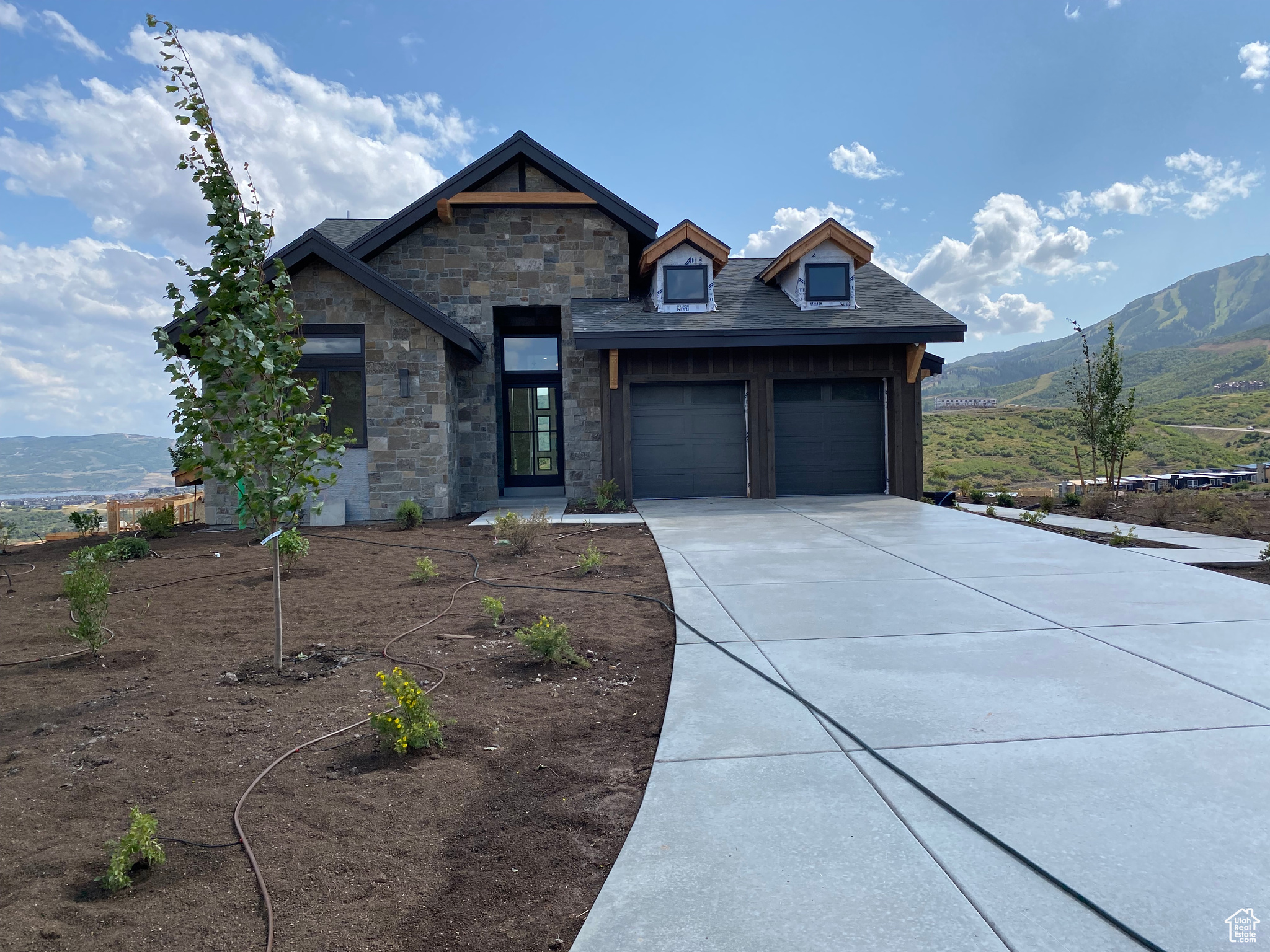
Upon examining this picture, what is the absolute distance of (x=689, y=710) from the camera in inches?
165

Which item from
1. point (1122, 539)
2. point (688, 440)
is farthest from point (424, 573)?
point (688, 440)

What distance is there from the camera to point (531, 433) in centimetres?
1627

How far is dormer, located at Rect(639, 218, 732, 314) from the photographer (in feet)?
48.6

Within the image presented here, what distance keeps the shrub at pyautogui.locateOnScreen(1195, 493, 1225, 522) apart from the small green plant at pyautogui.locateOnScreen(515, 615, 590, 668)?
10820mm

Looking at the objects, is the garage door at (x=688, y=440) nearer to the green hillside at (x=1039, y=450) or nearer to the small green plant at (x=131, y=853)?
the small green plant at (x=131, y=853)

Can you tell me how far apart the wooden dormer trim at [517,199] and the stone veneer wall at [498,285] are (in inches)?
10.0

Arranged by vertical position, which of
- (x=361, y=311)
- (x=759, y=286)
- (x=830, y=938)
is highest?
(x=759, y=286)

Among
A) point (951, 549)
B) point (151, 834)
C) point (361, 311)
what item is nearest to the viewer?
point (151, 834)

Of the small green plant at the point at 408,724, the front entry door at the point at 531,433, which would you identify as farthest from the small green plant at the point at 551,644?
the front entry door at the point at 531,433

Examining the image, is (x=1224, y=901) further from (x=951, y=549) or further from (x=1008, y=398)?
(x=1008, y=398)

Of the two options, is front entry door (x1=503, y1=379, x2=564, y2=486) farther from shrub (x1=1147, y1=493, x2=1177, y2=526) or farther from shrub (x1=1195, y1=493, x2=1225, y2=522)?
shrub (x1=1195, y1=493, x2=1225, y2=522)

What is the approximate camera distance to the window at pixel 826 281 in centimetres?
1535

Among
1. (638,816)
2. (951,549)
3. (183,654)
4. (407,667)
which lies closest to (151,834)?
(638,816)

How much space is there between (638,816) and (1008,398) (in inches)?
4636
